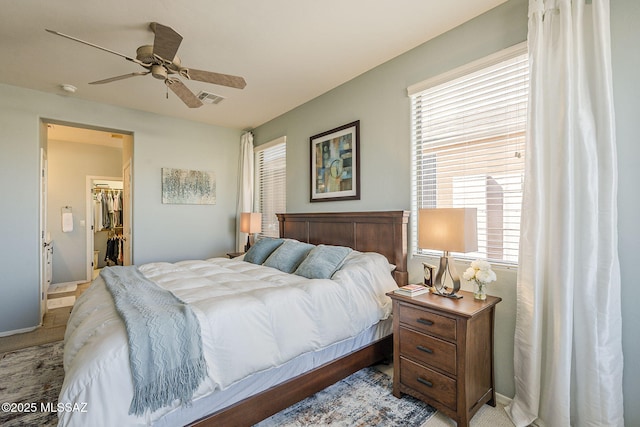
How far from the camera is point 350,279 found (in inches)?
90.7

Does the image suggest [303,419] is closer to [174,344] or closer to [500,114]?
[174,344]

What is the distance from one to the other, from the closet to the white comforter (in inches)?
211

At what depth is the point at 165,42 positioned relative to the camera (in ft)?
6.09

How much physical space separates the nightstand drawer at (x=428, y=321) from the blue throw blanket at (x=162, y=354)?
1321 millimetres

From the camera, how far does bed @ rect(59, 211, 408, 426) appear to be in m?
1.25

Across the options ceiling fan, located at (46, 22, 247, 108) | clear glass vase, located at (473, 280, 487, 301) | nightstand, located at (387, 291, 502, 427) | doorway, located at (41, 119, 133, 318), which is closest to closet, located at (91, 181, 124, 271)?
doorway, located at (41, 119, 133, 318)

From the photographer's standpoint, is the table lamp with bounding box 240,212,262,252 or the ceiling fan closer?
the ceiling fan

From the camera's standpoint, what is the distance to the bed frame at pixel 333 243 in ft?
5.56

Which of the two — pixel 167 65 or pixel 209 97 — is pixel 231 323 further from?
pixel 209 97

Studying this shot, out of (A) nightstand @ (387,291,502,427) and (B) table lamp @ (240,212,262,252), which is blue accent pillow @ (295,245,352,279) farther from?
(B) table lamp @ (240,212,262,252)

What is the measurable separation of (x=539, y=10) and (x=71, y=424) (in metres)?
3.13

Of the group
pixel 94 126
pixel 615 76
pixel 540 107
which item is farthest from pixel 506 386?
pixel 94 126

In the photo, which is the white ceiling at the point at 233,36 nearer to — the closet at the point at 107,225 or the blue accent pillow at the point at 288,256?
the blue accent pillow at the point at 288,256

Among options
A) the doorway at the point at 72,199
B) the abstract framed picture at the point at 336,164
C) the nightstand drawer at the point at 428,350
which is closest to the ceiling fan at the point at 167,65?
the abstract framed picture at the point at 336,164
